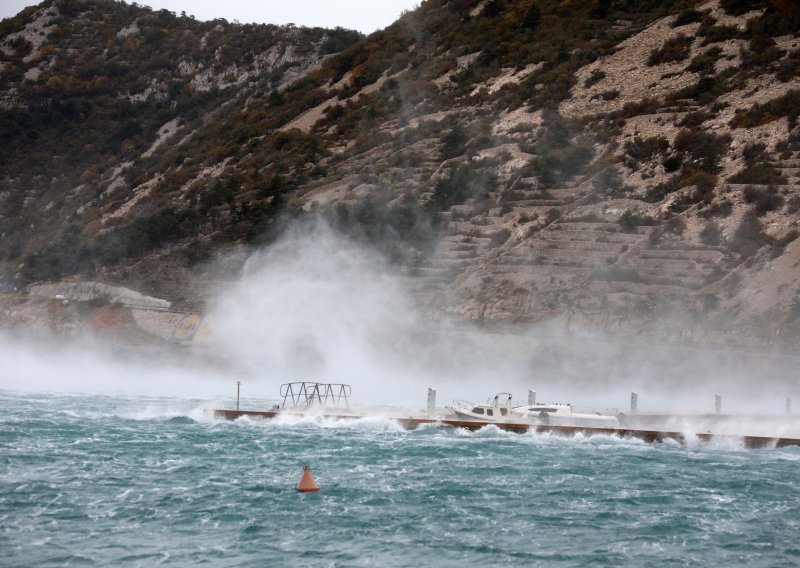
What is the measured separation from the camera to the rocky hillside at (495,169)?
7100 centimetres

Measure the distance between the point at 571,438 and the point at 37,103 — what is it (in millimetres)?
112999

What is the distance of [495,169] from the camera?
86062 millimetres

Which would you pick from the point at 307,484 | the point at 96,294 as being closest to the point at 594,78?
the point at 96,294

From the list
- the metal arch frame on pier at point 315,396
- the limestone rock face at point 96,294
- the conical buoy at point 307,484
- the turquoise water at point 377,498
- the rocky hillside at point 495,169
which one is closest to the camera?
the turquoise water at point 377,498

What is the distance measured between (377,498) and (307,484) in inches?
87.7

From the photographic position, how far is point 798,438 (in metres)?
47.7

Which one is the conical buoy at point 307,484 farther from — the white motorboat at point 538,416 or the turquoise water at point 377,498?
the white motorboat at point 538,416

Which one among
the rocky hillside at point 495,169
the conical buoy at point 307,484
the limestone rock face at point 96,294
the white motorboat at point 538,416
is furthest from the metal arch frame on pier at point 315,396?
the limestone rock face at point 96,294

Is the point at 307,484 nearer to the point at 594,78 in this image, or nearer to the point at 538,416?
the point at 538,416

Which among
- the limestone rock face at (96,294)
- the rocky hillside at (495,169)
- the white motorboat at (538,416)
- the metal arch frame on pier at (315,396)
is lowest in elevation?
the white motorboat at (538,416)

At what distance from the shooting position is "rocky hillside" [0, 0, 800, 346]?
71000 mm

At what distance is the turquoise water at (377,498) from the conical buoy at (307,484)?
0.41 metres

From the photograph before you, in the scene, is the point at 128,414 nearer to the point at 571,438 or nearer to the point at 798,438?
the point at 571,438

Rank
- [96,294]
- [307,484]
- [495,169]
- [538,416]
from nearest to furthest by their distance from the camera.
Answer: [307,484]
[538,416]
[96,294]
[495,169]
